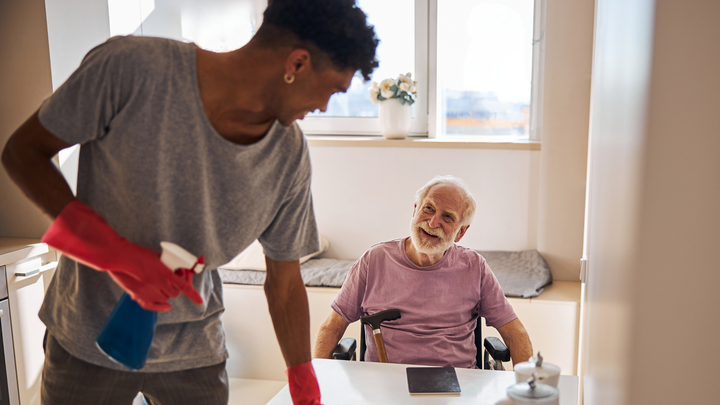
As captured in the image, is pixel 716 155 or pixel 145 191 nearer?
pixel 716 155

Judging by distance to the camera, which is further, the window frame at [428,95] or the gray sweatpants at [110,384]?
the window frame at [428,95]

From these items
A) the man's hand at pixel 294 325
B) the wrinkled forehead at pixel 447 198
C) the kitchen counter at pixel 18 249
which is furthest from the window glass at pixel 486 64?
the man's hand at pixel 294 325

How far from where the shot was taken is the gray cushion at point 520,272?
2.50 m

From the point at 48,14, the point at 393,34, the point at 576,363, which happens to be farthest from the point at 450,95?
the point at 48,14

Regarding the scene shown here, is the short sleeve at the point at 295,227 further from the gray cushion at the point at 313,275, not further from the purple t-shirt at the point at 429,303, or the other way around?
the gray cushion at the point at 313,275

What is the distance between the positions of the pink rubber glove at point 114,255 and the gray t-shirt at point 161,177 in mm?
79

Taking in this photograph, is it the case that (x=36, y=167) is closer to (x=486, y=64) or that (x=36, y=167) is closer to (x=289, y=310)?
(x=289, y=310)

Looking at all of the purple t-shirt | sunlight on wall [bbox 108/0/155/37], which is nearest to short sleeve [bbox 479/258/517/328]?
the purple t-shirt

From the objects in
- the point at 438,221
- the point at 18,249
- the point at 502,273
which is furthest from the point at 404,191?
the point at 18,249

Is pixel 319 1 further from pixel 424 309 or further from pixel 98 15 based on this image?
pixel 98 15

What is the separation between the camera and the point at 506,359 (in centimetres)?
174

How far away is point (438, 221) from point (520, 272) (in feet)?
3.35

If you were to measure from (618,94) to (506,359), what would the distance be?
1073 millimetres

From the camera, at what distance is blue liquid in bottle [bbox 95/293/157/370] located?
79cm
